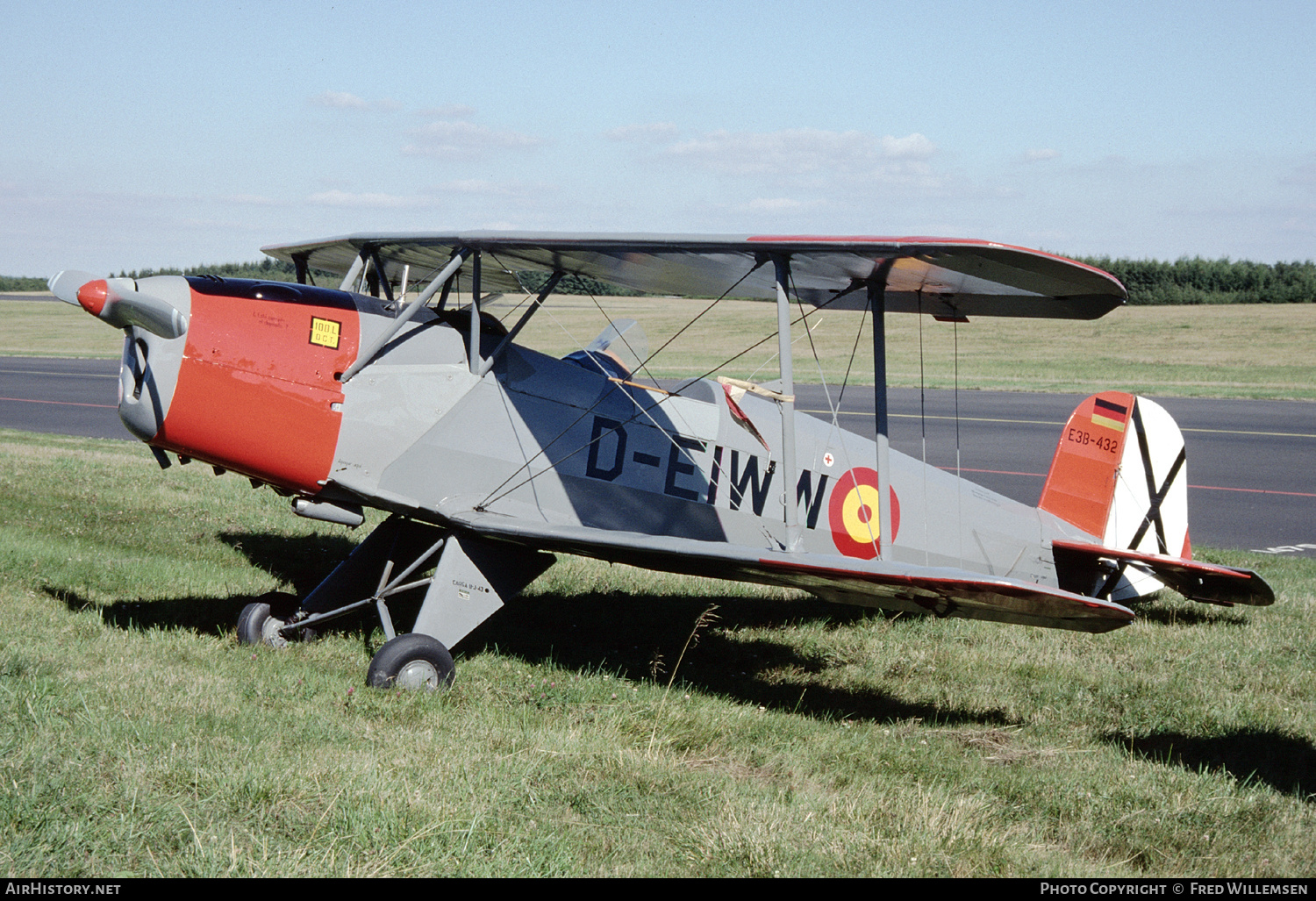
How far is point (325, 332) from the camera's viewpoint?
5902 mm

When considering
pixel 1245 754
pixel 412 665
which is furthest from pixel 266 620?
pixel 1245 754

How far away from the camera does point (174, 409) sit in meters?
5.54

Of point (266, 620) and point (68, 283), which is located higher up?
point (68, 283)

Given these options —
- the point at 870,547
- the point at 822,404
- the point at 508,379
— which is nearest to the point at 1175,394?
the point at 822,404

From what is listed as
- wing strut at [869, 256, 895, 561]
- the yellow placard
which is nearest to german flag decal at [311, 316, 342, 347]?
the yellow placard

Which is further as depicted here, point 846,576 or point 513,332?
point 513,332

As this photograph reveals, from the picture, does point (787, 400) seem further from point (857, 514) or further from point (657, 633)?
point (657, 633)

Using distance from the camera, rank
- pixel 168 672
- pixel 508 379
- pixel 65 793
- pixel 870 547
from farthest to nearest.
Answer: pixel 870 547
pixel 508 379
pixel 168 672
pixel 65 793

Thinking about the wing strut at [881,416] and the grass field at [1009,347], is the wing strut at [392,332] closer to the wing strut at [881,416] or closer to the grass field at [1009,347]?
the wing strut at [881,416]

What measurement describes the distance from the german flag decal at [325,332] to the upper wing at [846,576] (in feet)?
4.12

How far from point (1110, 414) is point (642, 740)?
5.23m

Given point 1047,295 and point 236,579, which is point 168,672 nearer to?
point 236,579

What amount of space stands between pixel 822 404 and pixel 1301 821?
794 inches

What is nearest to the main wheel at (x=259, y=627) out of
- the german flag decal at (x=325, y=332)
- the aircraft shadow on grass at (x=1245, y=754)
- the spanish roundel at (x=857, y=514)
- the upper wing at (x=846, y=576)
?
the upper wing at (x=846, y=576)
